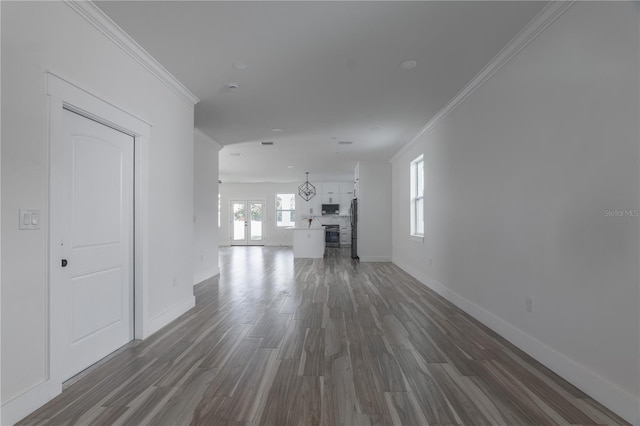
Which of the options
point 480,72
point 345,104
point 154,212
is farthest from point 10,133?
point 480,72

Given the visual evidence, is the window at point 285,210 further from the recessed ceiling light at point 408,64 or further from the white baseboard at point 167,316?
the recessed ceiling light at point 408,64

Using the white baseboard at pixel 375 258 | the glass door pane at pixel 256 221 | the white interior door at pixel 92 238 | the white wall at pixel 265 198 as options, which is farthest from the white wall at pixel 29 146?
the glass door pane at pixel 256 221

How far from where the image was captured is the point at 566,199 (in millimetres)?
2162

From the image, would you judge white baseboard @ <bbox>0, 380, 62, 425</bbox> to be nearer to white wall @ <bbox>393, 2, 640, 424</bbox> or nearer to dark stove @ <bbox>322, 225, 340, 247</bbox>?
white wall @ <bbox>393, 2, 640, 424</bbox>

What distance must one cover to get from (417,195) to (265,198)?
8.05m

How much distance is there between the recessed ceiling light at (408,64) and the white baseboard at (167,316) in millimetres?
3516

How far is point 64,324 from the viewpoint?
206 cm

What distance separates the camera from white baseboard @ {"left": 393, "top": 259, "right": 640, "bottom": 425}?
67.4 inches

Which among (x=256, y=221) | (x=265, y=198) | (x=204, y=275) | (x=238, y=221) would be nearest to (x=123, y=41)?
(x=204, y=275)

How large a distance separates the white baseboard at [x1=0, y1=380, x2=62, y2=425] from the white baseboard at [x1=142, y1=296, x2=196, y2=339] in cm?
98

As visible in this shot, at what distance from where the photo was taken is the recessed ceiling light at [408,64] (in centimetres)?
303

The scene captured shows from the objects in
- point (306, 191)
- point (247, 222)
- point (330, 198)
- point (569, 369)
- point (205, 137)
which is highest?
point (205, 137)

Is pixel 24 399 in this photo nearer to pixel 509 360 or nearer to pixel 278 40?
pixel 278 40

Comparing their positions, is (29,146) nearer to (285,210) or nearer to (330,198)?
(330,198)
